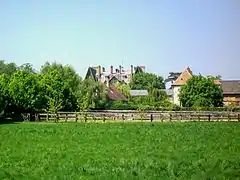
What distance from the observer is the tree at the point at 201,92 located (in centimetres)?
7569

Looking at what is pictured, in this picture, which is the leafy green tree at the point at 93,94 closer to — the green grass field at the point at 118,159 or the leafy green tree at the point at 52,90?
the leafy green tree at the point at 52,90

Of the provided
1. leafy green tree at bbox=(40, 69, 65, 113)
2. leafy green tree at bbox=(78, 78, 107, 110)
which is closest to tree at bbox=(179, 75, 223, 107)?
leafy green tree at bbox=(78, 78, 107, 110)

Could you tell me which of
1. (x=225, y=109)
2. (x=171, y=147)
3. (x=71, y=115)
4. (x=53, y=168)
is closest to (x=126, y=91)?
(x=225, y=109)

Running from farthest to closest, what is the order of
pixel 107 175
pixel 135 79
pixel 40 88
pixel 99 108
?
pixel 135 79, pixel 99 108, pixel 40 88, pixel 107 175

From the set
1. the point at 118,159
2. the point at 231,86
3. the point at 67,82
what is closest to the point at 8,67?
the point at 67,82

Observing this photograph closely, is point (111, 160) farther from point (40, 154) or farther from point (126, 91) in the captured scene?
point (126, 91)

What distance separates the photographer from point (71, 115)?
47.0 m

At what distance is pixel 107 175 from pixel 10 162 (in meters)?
4.45

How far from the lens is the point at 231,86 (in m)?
97.0

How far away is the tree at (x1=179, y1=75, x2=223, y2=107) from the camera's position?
7569 centimetres

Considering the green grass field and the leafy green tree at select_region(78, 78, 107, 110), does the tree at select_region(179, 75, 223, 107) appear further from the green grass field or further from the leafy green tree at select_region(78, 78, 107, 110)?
the green grass field

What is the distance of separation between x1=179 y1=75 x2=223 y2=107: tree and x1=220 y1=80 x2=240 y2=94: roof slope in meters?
18.3

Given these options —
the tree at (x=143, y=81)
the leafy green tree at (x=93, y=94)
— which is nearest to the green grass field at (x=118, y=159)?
the leafy green tree at (x=93, y=94)

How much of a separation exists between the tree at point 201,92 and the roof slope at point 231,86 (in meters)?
18.3
